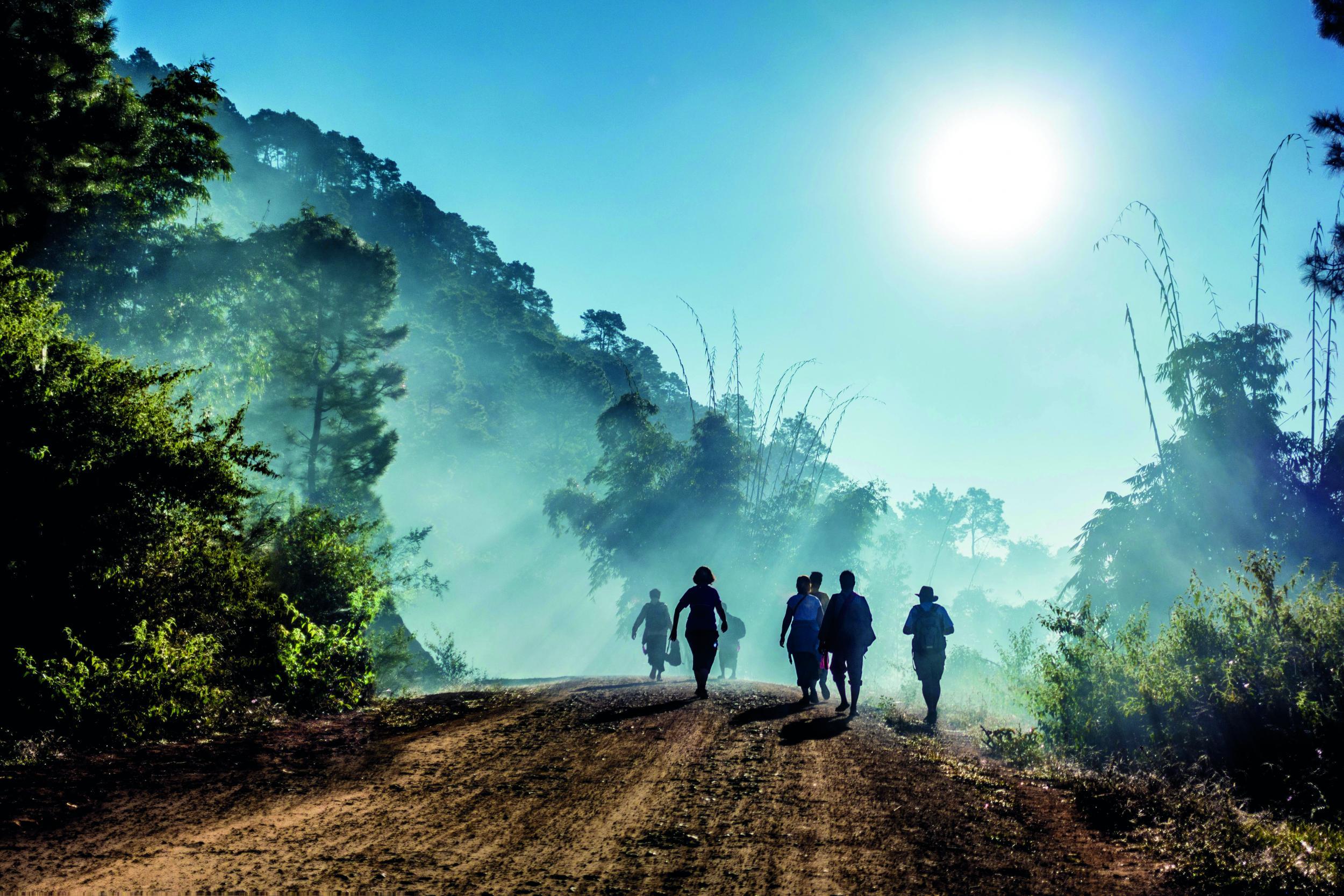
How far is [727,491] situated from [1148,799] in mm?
29038

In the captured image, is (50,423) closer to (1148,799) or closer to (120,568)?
(120,568)

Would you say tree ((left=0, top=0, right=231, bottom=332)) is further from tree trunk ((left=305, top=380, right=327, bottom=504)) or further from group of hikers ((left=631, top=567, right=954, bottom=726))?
tree trunk ((left=305, top=380, right=327, bottom=504))

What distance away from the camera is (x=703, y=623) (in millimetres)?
11250

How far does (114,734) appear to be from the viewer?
618cm

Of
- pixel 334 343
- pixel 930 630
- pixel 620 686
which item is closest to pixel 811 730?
pixel 930 630

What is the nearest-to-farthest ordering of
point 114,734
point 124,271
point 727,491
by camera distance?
1. point 114,734
2. point 124,271
3. point 727,491

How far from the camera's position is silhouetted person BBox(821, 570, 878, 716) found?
1072 centimetres

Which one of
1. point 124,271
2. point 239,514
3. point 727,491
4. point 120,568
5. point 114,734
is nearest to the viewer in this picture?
point 114,734

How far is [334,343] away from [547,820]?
107 ft

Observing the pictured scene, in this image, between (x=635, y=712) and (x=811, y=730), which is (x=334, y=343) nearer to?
(x=635, y=712)

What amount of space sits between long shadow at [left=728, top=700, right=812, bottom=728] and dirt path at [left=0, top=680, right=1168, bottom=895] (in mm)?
1259

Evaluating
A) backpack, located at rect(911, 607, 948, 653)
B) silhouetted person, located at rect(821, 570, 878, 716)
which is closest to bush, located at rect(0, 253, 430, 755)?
silhouetted person, located at rect(821, 570, 878, 716)

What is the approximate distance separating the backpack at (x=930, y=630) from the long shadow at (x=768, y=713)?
6.91 ft

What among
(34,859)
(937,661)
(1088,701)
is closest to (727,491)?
(937,661)
